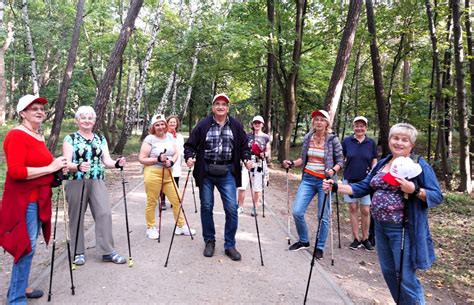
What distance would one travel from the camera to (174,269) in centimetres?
484

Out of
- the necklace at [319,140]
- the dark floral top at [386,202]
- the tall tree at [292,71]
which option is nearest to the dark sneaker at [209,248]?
the necklace at [319,140]

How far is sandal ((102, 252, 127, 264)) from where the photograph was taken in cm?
491

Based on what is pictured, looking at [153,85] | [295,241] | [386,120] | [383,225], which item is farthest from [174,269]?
[153,85]

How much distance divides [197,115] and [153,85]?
17.6 ft

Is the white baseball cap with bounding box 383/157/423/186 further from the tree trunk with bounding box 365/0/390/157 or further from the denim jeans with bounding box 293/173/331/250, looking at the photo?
the tree trunk with bounding box 365/0/390/157

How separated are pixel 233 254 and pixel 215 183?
1.07 m

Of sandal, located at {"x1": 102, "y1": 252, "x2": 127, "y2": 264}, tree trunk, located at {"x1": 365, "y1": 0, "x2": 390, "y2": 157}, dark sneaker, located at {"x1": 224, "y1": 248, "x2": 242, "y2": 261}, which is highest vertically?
tree trunk, located at {"x1": 365, "y1": 0, "x2": 390, "y2": 157}

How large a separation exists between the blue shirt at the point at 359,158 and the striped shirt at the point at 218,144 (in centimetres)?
217

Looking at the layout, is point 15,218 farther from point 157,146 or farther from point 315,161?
point 315,161

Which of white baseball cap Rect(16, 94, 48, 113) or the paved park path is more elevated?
white baseball cap Rect(16, 94, 48, 113)

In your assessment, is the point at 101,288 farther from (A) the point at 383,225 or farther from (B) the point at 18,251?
(A) the point at 383,225

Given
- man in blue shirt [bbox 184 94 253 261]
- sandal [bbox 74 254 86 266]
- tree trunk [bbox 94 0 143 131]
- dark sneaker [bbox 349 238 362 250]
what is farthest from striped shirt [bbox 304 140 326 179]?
tree trunk [bbox 94 0 143 131]

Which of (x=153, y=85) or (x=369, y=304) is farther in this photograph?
(x=153, y=85)

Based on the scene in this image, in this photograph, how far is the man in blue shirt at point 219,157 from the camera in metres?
5.22
